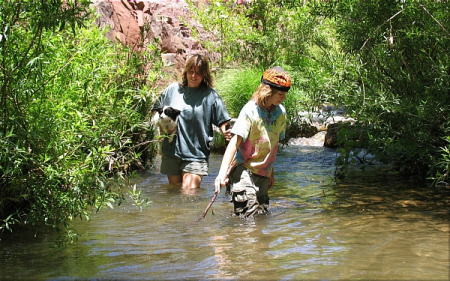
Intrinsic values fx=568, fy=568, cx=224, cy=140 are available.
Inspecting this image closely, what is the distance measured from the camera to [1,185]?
4621 millimetres

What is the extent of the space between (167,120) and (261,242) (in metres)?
2.20

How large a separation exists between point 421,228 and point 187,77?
3.12 meters

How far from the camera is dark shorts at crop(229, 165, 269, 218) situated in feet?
17.5

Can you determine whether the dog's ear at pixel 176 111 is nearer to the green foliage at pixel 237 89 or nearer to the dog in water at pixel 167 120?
the dog in water at pixel 167 120

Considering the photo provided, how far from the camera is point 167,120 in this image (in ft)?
21.2

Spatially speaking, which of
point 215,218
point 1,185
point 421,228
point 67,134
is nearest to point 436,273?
point 421,228

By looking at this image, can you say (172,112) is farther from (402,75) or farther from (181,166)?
(402,75)

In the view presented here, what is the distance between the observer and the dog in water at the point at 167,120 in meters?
6.46

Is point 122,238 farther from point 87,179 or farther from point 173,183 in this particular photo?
point 173,183

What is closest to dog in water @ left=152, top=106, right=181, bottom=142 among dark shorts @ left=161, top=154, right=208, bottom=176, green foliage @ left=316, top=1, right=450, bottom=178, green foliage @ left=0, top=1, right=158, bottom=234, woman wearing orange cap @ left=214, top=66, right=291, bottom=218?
dark shorts @ left=161, top=154, right=208, bottom=176

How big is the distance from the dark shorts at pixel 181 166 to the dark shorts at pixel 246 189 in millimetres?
1339

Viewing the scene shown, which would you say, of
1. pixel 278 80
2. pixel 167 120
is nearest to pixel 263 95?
pixel 278 80

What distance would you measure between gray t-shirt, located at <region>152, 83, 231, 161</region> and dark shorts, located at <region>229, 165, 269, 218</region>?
1.38 meters

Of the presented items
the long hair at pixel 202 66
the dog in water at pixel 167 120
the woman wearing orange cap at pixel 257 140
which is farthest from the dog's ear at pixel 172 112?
the woman wearing orange cap at pixel 257 140
